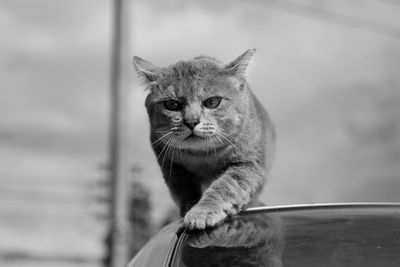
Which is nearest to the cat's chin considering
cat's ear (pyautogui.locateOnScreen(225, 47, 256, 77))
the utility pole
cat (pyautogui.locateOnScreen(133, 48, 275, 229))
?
cat (pyautogui.locateOnScreen(133, 48, 275, 229))

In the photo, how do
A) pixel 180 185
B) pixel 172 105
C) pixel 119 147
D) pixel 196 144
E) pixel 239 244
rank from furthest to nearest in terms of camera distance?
1. pixel 119 147
2. pixel 180 185
3. pixel 172 105
4. pixel 196 144
5. pixel 239 244

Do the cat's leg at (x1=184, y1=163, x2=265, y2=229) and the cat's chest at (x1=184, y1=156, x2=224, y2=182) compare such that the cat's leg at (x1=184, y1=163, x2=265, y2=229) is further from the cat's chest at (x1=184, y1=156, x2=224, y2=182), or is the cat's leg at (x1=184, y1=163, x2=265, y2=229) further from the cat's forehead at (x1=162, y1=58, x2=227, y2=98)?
the cat's forehead at (x1=162, y1=58, x2=227, y2=98)

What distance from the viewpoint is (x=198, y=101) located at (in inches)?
183

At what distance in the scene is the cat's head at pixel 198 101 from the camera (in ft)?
14.9

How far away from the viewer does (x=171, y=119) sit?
462 cm

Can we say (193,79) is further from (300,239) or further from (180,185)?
(300,239)

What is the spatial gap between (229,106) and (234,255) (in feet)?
6.88

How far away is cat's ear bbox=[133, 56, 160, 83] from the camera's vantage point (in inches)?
198

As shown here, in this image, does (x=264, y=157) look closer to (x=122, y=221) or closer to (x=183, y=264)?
(x=183, y=264)

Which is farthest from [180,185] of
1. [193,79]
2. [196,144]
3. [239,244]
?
[239,244]

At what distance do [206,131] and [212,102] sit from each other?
0.28 metres


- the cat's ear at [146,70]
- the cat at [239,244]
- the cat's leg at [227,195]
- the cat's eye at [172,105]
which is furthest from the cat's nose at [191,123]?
the cat at [239,244]

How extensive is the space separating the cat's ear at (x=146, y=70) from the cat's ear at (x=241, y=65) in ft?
1.60

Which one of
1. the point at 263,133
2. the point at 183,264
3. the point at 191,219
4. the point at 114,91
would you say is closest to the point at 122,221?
the point at 114,91
